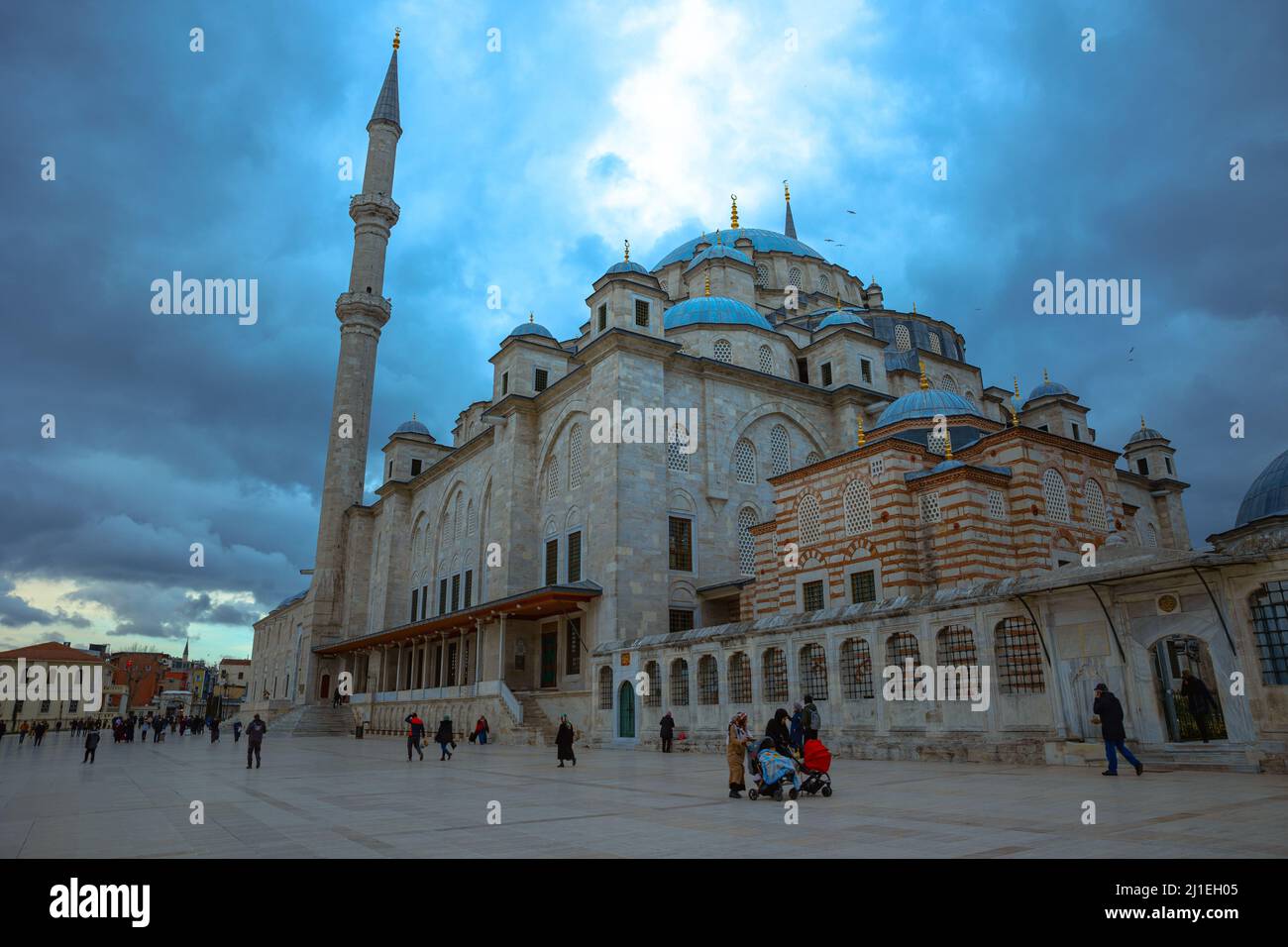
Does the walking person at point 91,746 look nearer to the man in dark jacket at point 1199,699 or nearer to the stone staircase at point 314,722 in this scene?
the stone staircase at point 314,722

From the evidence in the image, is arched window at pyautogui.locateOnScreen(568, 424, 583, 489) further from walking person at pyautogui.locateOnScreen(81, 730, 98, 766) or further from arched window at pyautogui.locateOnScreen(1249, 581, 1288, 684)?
arched window at pyautogui.locateOnScreen(1249, 581, 1288, 684)

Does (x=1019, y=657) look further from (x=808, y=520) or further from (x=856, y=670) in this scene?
(x=808, y=520)

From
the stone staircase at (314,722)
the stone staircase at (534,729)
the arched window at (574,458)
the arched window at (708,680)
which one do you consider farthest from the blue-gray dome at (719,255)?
the stone staircase at (314,722)

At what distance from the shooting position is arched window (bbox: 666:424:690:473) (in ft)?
83.7

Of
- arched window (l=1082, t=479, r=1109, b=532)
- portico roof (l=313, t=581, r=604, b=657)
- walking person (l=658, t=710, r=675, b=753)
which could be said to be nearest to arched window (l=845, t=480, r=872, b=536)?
arched window (l=1082, t=479, r=1109, b=532)

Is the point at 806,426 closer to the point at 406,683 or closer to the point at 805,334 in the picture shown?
the point at 805,334

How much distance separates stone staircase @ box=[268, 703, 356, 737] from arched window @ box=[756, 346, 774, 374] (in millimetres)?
23401

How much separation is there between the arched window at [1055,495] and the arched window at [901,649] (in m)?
7.91

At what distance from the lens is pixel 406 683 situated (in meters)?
37.8

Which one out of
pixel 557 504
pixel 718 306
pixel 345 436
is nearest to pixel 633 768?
pixel 557 504

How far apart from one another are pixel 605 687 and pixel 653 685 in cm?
251

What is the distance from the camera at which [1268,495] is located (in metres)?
21.8

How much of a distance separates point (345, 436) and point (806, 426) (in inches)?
973

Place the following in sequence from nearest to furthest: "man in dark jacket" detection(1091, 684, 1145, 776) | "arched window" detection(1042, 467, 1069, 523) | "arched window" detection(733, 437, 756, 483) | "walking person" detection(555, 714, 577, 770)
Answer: "man in dark jacket" detection(1091, 684, 1145, 776)
"walking person" detection(555, 714, 577, 770)
"arched window" detection(1042, 467, 1069, 523)
"arched window" detection(733, 437, 756, 483)
